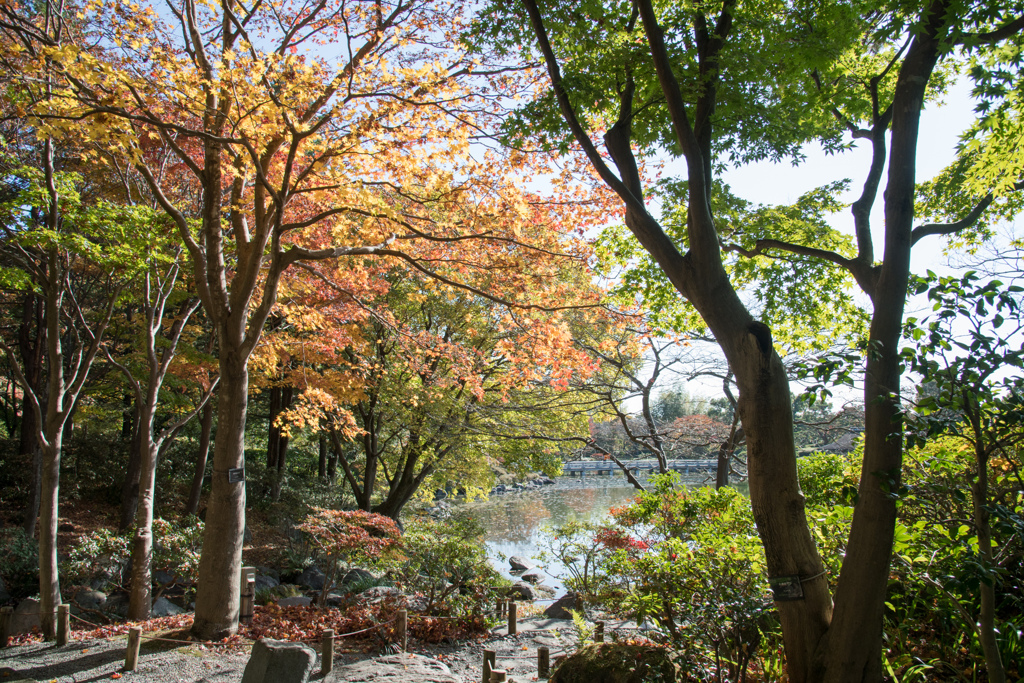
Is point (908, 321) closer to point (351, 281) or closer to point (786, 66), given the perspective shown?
point (786, 66)

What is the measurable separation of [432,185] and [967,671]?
616cm

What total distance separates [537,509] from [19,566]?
50.9 ft

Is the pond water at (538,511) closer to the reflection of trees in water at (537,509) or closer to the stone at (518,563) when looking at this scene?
the reflection of trees in water at (537,509)

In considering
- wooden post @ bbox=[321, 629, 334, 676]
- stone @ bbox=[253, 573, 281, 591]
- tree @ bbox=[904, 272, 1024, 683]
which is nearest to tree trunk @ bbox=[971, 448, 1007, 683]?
tree @ bbox=[904, 272, 1024, 683]

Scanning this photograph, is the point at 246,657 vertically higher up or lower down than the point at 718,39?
lower down

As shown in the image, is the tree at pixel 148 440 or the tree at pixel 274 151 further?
the tree at pixel 148 440

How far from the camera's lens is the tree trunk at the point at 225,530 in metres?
6.10

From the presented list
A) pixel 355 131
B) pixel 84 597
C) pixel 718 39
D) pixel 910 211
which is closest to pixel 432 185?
pixel 355 131

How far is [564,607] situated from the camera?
9578mm

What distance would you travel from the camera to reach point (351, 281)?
10094 mm

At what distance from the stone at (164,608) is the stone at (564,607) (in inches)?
234

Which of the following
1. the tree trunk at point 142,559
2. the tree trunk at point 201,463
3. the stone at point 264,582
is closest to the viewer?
the tree trunk at point 142,559

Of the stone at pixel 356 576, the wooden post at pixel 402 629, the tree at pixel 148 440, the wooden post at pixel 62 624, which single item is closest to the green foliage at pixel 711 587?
the wooden post at pixel 402 629

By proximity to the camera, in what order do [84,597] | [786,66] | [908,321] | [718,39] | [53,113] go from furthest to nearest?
[84,597] → [53,113] → [718,39] → [786,66] → [908,321]
